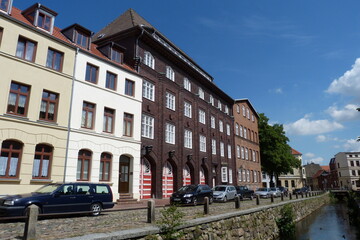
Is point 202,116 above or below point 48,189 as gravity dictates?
above

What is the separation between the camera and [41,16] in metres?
17.6

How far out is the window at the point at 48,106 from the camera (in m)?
16.4

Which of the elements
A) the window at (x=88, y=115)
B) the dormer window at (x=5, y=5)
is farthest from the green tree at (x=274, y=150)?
the dormer window at (x=5, y=5)

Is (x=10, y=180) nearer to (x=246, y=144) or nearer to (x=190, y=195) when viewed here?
(x=190, y=195)

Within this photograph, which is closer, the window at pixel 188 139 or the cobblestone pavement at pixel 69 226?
the cobblestone pavement at pixel 69 226

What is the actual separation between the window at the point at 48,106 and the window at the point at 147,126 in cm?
797

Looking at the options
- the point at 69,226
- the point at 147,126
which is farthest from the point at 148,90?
the point at 69,226

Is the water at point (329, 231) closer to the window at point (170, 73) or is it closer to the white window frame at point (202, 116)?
the white window frame at point (202, 116)

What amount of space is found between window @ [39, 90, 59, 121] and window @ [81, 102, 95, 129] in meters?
2.05

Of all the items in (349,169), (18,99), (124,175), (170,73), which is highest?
(170,73)

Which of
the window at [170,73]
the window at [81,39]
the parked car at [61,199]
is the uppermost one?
the window at [170,73]

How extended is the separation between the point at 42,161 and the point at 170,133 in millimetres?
13403

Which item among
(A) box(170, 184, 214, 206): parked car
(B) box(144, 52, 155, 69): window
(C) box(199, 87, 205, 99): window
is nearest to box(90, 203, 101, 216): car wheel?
(A) box(170, 184, 214, 206): parked car

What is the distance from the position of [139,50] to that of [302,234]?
19.0 metres
